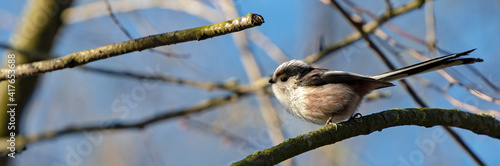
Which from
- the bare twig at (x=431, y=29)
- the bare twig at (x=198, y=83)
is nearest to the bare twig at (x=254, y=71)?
the bare twig at (x=198, y=83)

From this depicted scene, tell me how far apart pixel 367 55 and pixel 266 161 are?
252 inches

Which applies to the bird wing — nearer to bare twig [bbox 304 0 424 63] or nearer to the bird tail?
the bird tail

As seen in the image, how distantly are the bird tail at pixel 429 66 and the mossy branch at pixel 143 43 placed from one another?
1317 mm

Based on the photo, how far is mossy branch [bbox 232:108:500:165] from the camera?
2008 mm

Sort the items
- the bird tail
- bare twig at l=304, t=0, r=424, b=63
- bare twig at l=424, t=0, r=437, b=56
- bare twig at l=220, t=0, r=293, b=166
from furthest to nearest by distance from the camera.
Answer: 1. bare twig at l=220, t=0, r=293, b=166
2. bare twig at l=304, t=0, r=424, b=63
3. bare twig at l=424, t=0, r=437, b=56
4. the bird tail

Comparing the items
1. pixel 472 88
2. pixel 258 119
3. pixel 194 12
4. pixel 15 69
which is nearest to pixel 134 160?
pixel 258 119

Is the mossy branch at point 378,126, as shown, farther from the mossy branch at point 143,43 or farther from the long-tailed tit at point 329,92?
the mossy branch at point 143,43

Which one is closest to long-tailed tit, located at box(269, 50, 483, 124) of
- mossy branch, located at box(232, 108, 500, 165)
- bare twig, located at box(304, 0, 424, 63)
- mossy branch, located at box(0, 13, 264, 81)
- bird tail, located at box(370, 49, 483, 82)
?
bird tail, located at box(370, 49, 483, 82)

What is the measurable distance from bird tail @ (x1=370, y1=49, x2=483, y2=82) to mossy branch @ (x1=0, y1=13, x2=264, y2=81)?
4.32 ft

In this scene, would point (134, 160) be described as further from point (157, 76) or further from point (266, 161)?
→ point (266, 161)

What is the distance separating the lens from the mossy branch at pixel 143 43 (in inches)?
81.4

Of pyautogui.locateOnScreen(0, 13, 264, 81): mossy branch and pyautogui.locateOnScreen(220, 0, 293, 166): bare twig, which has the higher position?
pyautogui.locateOnScreen(220, 0, 293, 166): bare twig

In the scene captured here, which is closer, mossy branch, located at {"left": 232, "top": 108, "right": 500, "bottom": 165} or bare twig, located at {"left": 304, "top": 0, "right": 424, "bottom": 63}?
mossy branch, located at {"left": 232, "top": 108, "right": 500, "bottom": 165}

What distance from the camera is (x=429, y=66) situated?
2740 millimetres
